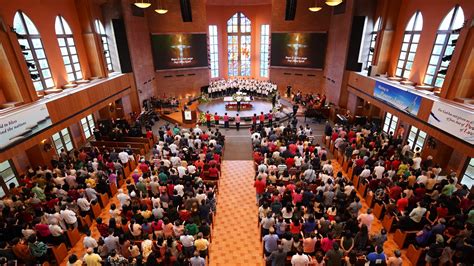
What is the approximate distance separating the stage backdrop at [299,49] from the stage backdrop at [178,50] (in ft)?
21.7

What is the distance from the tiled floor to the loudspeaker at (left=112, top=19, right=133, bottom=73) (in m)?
11.6

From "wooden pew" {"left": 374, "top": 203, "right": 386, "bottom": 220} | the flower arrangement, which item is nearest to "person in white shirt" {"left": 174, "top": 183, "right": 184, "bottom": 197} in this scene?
"wooden pew" {"left": 374, "top": 203, "right": 386, "bottom": 220}

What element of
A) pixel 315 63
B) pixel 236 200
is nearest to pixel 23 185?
pixel 236 200

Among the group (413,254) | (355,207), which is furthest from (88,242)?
(413,254)

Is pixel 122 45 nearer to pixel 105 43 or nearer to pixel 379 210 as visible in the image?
pixel 105 43

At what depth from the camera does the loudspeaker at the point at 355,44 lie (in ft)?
57.5

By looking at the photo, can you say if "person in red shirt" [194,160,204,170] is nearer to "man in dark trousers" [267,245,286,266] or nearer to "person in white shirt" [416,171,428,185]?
"man in dark trousers" [267,245,286,266]

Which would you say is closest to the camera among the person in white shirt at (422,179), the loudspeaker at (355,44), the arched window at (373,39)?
the person in white shirt at (422,179)

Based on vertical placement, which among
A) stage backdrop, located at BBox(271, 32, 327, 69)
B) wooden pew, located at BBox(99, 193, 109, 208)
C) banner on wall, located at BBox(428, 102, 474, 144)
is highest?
stage backdrop, located at BBox(271, 32, 327, 69)

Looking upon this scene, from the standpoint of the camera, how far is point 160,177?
32.2 feet

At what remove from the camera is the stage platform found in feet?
62.3

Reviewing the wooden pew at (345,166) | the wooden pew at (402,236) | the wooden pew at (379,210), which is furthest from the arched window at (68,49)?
the wooden pew at (402,236)

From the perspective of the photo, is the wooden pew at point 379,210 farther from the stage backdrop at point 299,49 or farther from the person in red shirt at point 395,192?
the stage backdrop at point 299,49

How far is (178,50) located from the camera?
74.8 feet
